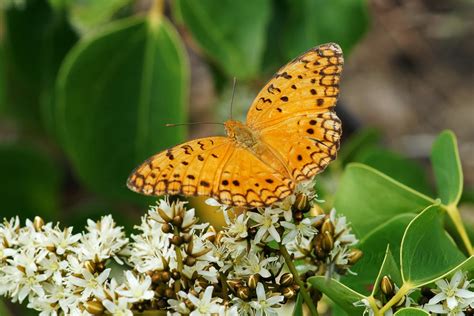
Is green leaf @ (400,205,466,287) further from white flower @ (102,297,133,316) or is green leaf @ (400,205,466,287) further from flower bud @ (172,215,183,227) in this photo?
white flower @ (102,297,133,316)

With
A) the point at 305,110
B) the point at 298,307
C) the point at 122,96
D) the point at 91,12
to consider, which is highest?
the point at 91,12

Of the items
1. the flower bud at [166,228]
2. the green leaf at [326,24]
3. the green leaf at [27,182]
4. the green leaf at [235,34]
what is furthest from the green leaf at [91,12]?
the flower bud at [166,228]

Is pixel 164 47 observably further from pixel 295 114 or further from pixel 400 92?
pixel 400 92

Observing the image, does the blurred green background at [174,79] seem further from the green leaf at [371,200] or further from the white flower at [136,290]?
the white flower at [136,290]

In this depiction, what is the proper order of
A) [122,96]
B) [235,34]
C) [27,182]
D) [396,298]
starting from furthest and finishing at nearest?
1. [27,182]
2. [122,96]
3. [235,34]
4. [396,298]

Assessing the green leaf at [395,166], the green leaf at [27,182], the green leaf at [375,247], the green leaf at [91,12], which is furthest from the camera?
the green leaf at [27,182]

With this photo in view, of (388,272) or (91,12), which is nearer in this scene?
(388,272)

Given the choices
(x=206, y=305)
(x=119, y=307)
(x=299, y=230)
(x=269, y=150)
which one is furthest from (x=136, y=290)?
(x=269, y=150)

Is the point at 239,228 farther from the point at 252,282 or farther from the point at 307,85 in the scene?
the point at 307,85
